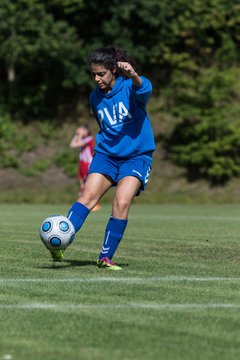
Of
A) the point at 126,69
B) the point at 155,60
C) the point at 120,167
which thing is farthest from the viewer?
the point at 155,60

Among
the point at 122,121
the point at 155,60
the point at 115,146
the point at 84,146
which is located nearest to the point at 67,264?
the point at 115,146

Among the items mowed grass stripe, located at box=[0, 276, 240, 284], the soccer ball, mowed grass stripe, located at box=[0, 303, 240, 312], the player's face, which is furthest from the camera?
the player's face

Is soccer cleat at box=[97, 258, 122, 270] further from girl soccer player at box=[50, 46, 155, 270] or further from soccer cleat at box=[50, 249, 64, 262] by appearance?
soccer cleat at box=[50, 249, 64, 262]

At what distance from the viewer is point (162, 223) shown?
19547mm

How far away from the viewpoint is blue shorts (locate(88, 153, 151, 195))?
993 centimetres

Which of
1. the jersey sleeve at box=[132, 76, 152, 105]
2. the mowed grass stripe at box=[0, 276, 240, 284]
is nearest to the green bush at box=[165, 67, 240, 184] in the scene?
the jersey sleeve at box=[132, 76, 152, 105]

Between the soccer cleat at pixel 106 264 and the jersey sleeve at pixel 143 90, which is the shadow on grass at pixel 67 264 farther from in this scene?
the jersey sleeve at pixel 143 90

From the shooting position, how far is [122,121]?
32.7ft

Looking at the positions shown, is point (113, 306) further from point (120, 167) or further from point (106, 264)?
point (120, 167)

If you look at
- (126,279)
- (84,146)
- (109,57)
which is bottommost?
(126,279)

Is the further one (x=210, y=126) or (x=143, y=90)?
(x=210, y=126)

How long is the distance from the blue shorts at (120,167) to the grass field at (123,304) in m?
0.89

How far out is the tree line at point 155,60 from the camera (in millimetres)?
37156

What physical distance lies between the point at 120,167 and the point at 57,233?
3.30 ft
